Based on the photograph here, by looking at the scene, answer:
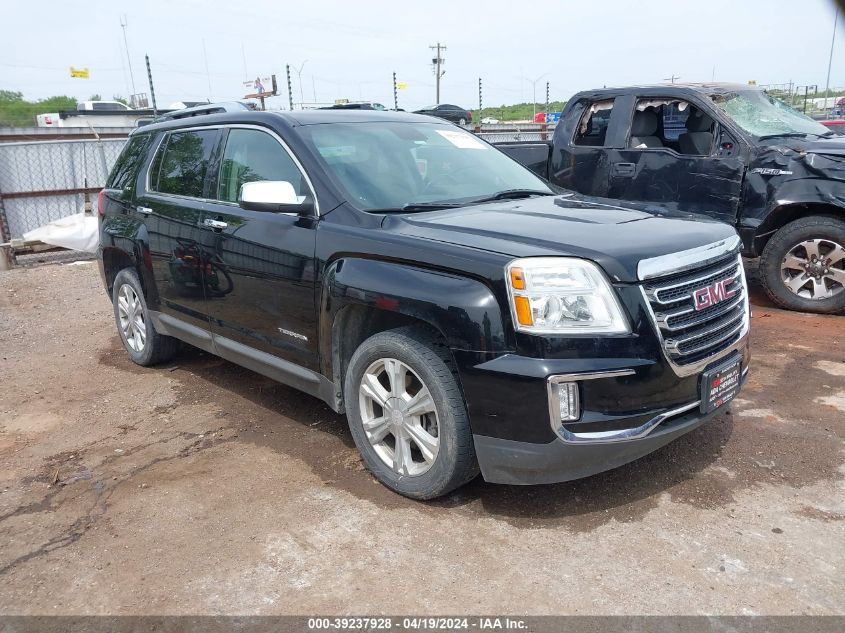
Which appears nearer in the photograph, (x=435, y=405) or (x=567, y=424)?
(x=567, y=424)

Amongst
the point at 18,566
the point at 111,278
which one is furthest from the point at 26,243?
the point at 18,566

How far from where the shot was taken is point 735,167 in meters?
6.35

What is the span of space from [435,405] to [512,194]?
1.59 m

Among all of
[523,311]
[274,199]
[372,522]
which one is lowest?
[372,522]

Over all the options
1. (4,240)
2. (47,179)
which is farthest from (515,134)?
(4,240)

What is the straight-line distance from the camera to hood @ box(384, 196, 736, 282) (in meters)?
2.94

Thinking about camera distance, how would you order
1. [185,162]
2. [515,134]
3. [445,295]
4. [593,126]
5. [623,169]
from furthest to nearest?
[515,134] < [593,126] < [623,169] < [185,162] < [445,295]

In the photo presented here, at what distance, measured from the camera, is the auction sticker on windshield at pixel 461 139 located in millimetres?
4504

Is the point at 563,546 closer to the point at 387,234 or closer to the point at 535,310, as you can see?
the point at 535,310

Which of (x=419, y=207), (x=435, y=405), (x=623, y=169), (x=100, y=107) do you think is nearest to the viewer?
(x=435, y=405)

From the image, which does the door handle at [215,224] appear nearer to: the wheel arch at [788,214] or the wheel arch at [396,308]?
the wheel arch at [396,308]

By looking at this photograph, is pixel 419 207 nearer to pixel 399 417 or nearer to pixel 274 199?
pixel 274 199

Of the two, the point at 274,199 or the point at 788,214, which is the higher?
the point at 274,199

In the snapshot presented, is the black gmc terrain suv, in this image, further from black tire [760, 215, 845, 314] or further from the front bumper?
black tire [760, 215, 845, 314]
